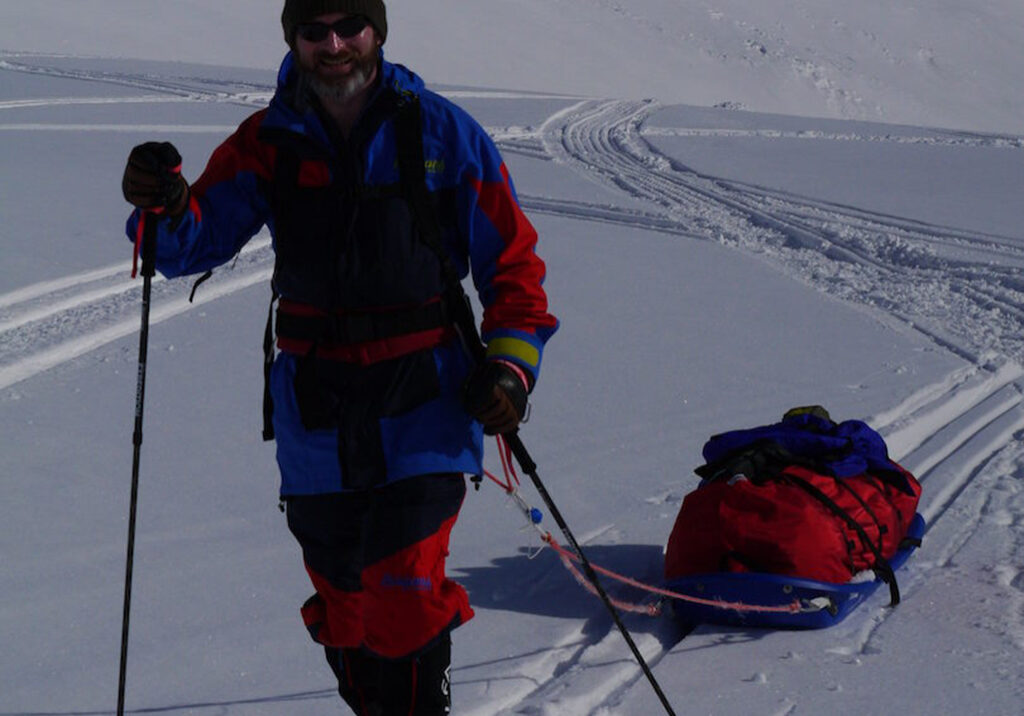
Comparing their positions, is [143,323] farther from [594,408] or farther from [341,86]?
[594,408]

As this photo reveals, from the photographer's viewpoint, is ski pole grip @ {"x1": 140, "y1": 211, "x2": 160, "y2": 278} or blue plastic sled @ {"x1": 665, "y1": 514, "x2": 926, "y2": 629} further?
blue plastic sled @ {"x1": 665, "y1": 514, "x2": 926, "y2": 629}

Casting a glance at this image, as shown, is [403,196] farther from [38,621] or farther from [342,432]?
[38,621]

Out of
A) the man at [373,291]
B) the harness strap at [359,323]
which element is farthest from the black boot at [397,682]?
the harness strap at [359,323]

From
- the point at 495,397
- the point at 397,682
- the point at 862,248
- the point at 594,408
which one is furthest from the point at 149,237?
the point at 862,248

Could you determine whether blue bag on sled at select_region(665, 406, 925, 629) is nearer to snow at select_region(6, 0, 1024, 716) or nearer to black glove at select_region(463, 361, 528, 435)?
snow at select_region(6, 0, 1024, 716)

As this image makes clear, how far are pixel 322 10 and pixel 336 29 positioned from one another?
0.04m

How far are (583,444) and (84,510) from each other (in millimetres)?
1897

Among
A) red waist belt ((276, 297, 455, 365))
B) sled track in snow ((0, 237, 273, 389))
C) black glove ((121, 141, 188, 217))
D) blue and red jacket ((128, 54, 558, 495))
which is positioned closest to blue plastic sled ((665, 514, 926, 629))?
blue and red jacket ((128, 54, 558, 495))

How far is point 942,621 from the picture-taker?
340cm

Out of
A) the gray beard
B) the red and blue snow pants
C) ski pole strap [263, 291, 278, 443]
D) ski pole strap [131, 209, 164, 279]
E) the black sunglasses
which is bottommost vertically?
the red and blue snow pants

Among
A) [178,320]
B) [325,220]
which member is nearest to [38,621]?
[325,220]

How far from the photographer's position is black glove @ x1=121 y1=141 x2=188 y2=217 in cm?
218

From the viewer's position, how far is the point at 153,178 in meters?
2.19

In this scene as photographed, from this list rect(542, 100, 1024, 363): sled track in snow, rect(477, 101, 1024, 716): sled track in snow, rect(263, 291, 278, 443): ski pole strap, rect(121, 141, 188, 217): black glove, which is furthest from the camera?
rect(542, 100, 1024, 363): sled track in snow
